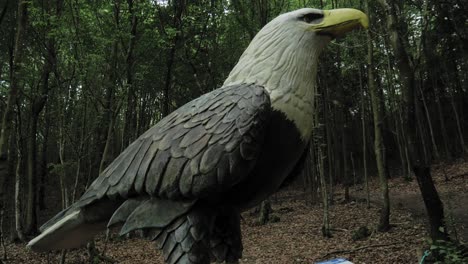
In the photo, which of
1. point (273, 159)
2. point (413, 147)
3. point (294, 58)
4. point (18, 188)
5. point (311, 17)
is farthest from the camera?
point (18, 188)

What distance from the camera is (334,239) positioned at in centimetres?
862

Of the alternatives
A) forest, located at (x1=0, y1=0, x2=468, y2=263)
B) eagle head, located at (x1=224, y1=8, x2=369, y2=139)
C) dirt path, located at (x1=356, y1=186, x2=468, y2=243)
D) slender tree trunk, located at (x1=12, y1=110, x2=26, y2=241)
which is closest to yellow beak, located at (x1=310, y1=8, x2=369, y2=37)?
eagle head, located at (x1=224, y1=8, x2=369, y2=139)

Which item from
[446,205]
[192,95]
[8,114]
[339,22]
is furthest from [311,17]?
[192,95]

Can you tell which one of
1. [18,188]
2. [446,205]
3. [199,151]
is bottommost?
[446,205]

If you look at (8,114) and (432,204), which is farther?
(8,114)

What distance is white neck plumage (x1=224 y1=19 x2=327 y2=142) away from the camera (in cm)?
240

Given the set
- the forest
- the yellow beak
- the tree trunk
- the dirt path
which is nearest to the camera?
the yellow beak

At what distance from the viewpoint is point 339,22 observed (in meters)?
2.58

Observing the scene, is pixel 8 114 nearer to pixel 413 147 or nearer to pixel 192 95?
pixel 413 147

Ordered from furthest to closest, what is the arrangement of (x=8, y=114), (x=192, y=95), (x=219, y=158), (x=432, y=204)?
(x=192, y=95) → (x=8, y=114) → (x=432, y=204) → (x=219, y=158)

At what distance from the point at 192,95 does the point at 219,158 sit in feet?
45.5

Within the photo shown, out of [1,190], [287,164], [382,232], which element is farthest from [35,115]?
[287,164]

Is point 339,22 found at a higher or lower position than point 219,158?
higher

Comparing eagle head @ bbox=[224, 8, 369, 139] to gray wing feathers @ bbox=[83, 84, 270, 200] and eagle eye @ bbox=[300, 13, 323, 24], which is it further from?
gray wing feathers @ bbox=[83, 84, 270, 200]
